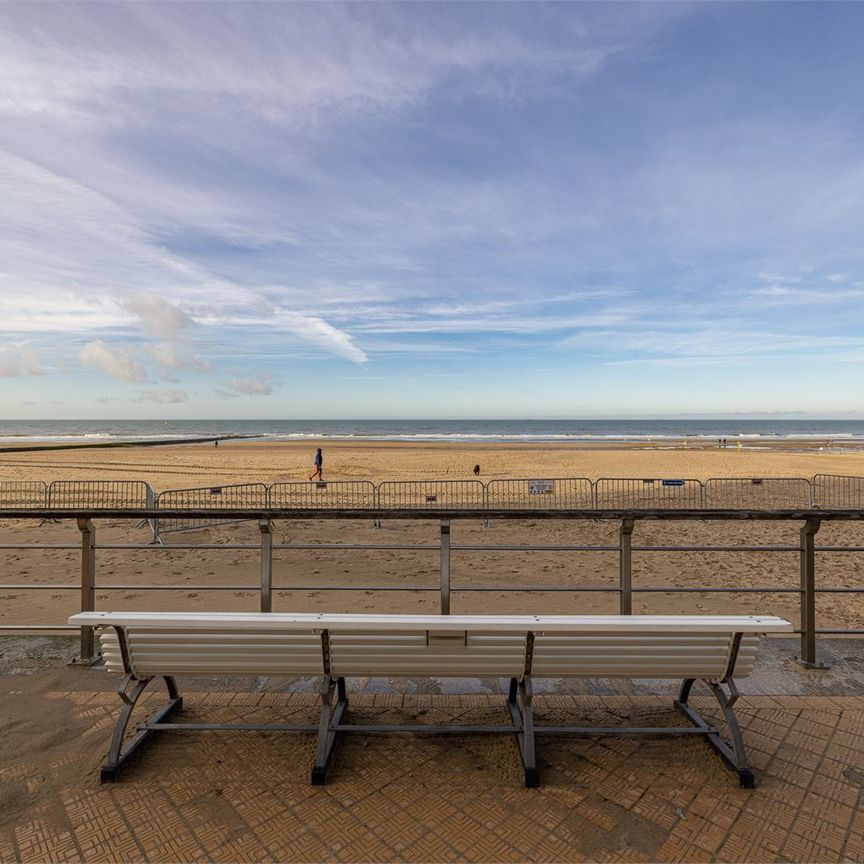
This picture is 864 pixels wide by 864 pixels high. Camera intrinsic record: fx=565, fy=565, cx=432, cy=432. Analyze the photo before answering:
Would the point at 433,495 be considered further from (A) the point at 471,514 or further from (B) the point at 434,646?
(B) the point at 434,646

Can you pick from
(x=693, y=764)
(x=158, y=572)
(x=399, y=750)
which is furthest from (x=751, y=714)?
(x=158, y=572)

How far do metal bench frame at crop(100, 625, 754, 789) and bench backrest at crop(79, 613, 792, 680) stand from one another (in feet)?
0.17

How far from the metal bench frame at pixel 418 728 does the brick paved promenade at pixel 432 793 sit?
0.26ft

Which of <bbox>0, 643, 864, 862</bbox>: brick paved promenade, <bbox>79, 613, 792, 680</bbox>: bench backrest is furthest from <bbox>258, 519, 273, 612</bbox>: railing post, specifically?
<bbox>79, 613, 792, 680</bbox>: bench backrest

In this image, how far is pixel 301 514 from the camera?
4309 mm

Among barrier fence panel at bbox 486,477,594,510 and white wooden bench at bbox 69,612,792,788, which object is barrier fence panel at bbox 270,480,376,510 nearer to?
barrier fence panel at bbox 486,477,594,510

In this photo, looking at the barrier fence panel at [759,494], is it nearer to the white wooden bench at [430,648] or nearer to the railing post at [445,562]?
the railing post at [445,562]

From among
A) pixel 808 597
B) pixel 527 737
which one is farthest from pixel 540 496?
pixel 527 737

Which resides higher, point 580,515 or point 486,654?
point 580,515

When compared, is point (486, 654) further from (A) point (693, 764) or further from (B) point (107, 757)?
(B) point (107, 757)

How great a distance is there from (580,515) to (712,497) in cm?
1716

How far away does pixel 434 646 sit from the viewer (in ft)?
10.3

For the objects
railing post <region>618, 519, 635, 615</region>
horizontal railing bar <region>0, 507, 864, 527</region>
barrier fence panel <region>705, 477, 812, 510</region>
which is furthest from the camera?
barrier fence panel <region>705, 477, 812, 510</region>

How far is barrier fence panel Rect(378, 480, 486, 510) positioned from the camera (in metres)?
18.1
